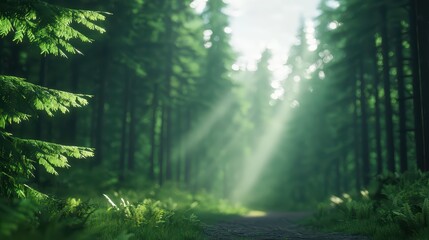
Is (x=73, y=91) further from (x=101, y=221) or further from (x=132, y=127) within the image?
(x=101, y=221)

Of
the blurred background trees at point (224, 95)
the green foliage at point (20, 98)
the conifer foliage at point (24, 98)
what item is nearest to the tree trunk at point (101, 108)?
the blurred background trees at point (224, 95)

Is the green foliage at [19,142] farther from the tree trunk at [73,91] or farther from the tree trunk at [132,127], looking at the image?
the tree trunk at [132,127]

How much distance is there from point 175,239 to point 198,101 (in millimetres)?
23032

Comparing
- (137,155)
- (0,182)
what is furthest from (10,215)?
(137,155)

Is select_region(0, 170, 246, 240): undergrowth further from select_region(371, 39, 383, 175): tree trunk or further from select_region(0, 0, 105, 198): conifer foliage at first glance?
select_region(371, 39, 383, 175): tree trunk

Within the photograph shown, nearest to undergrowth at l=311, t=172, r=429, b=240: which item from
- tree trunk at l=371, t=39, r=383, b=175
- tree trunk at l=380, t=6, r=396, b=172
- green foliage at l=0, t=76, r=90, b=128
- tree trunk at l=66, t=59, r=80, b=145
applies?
tree trunk at l=380, t=6, r=396, b=172

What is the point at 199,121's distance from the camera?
3656 centimetres

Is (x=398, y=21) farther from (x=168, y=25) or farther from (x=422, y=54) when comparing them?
(x=168, y=25)

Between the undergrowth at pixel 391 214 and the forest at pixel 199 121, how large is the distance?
52mm

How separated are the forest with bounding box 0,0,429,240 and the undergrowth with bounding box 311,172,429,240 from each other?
5 centimetres

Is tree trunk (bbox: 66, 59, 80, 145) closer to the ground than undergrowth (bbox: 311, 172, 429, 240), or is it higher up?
higher up

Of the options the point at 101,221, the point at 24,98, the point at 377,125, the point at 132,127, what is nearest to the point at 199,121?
the point at 132,127

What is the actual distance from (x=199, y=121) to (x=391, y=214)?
90.5ft

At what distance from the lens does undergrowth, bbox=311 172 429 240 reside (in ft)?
27.1
